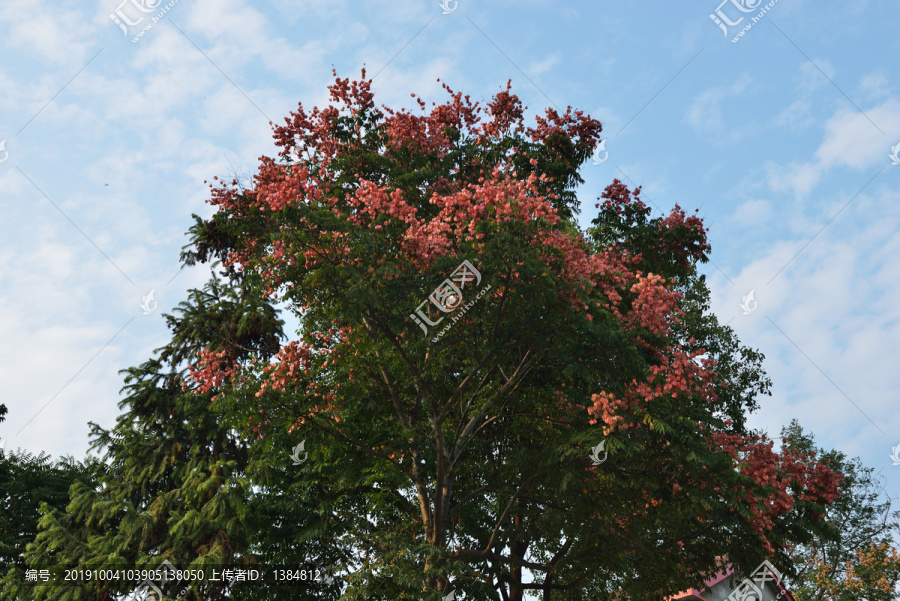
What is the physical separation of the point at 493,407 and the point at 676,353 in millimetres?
4343

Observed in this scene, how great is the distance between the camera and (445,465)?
1338cm

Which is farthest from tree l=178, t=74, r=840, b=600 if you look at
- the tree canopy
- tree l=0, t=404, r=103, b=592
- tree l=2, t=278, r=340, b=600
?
tree l=0, t=404, r=103, b=592

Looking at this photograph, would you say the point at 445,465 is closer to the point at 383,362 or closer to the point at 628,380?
the point at 383,362

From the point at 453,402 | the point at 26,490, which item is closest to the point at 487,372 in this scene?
the point at 453,402

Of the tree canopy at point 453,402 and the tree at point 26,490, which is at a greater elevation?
the tree at point 26,490

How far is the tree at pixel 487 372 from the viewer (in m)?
11.6

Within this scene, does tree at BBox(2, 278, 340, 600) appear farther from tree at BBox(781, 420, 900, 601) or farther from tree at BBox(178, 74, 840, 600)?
tree at BBox(781, 420, 900, 601)

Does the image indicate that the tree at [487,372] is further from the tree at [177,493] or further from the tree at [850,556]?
the tree at [850,556]

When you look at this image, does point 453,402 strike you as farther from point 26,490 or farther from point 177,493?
point 26,490

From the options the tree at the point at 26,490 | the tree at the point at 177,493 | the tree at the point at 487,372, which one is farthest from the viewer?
the tree at the point at 26,490

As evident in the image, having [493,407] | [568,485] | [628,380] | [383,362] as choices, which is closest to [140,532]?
[383,362]

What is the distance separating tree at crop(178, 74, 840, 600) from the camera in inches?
455

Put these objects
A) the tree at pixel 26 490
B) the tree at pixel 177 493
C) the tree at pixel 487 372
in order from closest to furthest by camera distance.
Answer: the tree at pixel 487 372 < the tree at pixel 177 493 < the tree at pixel 26 490

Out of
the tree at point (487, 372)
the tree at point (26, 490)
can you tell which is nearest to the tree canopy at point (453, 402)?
the tree at point (487, 372)
